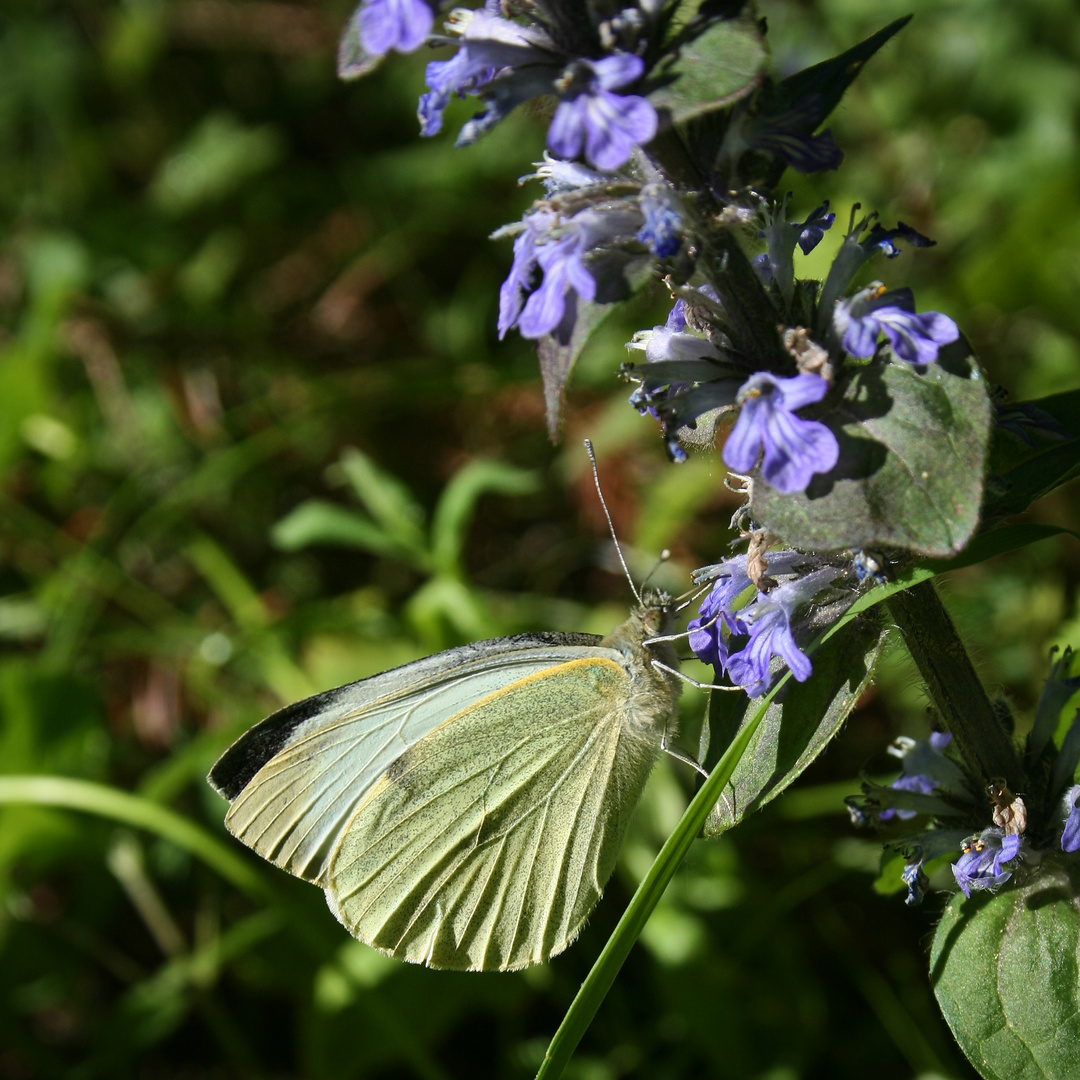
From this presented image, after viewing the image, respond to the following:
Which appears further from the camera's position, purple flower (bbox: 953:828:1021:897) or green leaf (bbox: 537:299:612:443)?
purple flower (bbox: 953:828:1021:897)

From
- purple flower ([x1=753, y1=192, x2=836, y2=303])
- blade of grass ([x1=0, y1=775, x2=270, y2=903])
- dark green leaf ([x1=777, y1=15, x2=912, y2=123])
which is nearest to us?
dark green leaf ([x1=777, y1=15, x2=912, y2=123])

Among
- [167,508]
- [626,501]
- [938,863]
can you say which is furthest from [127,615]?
[938,863]

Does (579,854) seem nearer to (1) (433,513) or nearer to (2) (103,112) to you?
(1) (433,513)

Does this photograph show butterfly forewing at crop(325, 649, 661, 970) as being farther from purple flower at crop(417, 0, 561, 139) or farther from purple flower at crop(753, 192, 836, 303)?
purple flower at crop(417, 0, 561, 139)

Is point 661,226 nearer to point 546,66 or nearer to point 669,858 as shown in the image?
point 546,66

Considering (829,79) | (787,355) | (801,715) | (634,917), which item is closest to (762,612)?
(801,715)

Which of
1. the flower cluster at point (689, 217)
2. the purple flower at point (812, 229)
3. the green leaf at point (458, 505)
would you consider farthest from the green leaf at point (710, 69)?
the green leaf at point (458, 505)

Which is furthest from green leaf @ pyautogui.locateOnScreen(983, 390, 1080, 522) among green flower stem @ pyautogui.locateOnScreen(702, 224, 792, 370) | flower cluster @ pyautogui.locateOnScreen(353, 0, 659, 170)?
flower cluster @ pyautogui.locateOnScreen(353, 0, 659, 170)
